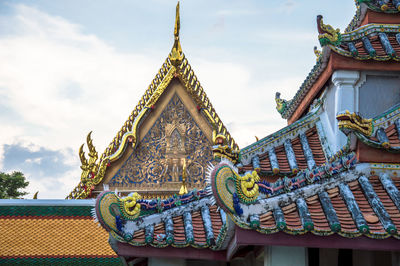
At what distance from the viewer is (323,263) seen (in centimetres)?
811

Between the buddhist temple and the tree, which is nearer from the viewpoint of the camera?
the buddhist temple

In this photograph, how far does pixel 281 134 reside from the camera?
10.0m

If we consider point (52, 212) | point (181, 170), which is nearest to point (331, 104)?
point (52, 212)

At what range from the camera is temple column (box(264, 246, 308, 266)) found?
690 cm

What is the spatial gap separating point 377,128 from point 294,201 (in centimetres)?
131

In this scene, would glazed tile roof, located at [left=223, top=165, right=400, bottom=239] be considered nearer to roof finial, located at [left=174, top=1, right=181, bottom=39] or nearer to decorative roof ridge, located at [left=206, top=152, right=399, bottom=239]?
decorative roof ridge, located at [left=206, top=152, right=399, bottom=239]

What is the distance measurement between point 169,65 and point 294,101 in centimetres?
743

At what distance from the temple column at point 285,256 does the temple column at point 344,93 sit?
2875 millimetres

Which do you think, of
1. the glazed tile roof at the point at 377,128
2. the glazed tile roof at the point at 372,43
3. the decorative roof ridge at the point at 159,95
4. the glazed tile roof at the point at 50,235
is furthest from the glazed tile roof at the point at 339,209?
the decorative roof ridge at the point at 159,95

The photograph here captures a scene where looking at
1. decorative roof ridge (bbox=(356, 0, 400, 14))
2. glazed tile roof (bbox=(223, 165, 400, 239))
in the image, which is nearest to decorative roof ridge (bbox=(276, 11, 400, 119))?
decorative roof ridge (bbox=(356, 0, 400, 14))

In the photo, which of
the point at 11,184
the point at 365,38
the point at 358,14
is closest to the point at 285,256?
the point at 365,38

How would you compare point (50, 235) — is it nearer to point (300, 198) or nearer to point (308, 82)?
point (308, 82)

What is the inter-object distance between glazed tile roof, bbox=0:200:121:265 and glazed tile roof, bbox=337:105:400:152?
338 inches

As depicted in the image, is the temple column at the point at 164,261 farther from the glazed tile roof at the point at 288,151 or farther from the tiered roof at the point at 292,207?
the glazed tile roof at the point at 288,151
